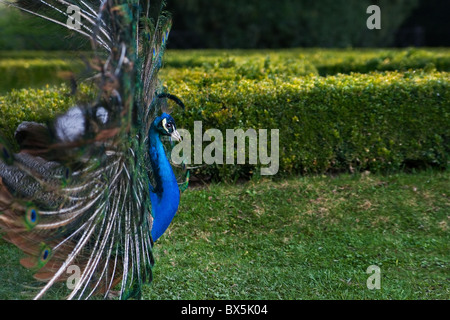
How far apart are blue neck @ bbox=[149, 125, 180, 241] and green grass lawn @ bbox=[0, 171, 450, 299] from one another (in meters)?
0.74

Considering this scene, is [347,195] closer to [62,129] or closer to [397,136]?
[397,136]

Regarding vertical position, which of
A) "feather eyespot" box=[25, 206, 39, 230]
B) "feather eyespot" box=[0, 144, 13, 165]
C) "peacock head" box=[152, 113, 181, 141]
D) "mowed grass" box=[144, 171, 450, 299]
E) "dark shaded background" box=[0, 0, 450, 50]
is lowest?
"mowed grass" box=[144, 171, 450, 299]

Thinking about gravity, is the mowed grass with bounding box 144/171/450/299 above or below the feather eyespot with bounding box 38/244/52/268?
below

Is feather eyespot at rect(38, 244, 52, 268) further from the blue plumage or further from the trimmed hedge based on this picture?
the trimmed hedge

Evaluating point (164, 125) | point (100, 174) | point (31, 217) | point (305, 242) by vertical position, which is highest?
point (164, 125)

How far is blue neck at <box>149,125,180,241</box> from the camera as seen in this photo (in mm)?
3467

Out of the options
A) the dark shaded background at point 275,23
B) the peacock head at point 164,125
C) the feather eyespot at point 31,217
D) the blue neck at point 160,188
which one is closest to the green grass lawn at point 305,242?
the blue neck at point 160,188

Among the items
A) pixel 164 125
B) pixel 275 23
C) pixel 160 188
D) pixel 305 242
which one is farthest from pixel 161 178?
pixel 275 23

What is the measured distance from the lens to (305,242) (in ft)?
15.5

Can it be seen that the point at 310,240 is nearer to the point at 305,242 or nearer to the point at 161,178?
the point at 305,242

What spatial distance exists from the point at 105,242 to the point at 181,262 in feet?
4.50

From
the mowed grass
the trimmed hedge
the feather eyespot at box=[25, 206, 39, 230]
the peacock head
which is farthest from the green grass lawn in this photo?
the peacock head

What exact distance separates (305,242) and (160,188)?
6.00ft

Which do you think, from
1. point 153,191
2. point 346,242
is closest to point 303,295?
point 346,242
